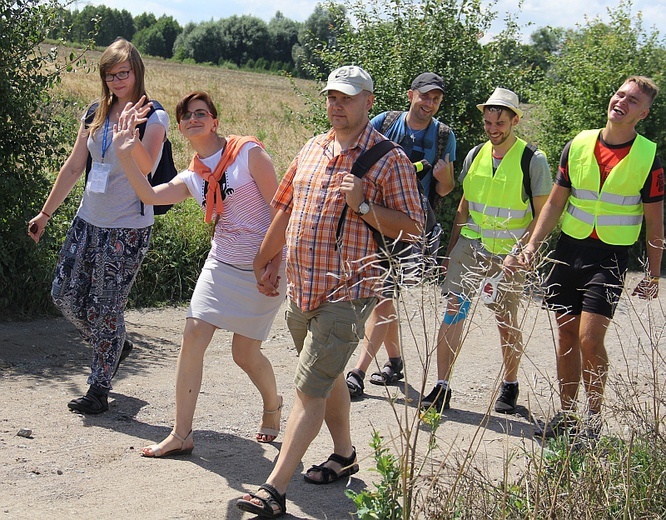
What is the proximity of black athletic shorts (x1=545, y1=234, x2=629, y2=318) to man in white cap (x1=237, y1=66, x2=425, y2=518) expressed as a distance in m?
1.50

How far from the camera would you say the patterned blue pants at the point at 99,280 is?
5602 mm

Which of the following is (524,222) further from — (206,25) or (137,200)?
(206,25)

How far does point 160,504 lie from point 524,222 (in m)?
3.05

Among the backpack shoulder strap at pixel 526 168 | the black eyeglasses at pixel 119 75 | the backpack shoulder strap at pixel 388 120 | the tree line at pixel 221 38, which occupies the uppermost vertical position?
the tree line at pixel 221 38

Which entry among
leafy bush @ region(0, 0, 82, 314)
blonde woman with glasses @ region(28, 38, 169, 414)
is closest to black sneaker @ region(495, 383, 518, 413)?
blonde woman with glasses @ region(28, 38, 169, 414)

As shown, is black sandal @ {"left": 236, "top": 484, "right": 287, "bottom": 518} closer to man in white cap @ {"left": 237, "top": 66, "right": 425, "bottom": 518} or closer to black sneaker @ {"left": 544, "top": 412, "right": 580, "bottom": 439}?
man in white cap @ {"left": 237, "top": 66, "right": 425, "bottom": 518}

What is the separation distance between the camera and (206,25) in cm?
7394

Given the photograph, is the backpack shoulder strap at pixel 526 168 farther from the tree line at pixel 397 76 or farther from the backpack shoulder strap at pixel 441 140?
the tree line at pixel 397 76

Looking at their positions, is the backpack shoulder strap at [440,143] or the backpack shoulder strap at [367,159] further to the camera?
the backpack shoulder strap at [440,143]

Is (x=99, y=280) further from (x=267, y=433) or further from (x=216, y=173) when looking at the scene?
(x=267, y=433)

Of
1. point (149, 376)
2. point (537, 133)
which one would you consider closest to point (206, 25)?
point (537, 133)

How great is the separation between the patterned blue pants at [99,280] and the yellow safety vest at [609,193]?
264 centimetres

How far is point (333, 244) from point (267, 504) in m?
1.21

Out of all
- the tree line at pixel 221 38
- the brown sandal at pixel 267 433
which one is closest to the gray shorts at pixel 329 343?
the brown sandal at pixel 267 433
